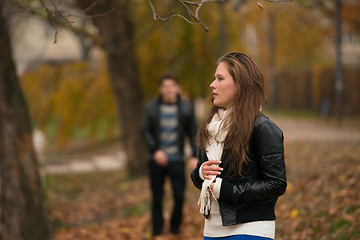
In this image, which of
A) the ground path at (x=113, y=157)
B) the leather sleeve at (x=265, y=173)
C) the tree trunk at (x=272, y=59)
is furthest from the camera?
the tree trunk at (x=272, y=59)

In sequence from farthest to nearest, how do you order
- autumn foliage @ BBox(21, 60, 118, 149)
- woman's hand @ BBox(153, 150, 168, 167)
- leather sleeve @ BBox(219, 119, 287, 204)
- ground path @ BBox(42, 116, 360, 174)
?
ground path @ BBox(42, 116, 360, 174), autumn foliage @ BBox(21, 60, 118, 149), woman's hand @ BBox(153, 150, 168, 167), leather sleeve @ BBox(219, 119, 287, 204)

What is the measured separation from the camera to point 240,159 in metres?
2.61

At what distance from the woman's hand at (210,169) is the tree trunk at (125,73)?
8.00m

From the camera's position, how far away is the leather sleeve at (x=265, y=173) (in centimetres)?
256

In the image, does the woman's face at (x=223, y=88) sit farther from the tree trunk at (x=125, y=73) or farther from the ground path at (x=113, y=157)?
the ground path at (x=113, y=157)

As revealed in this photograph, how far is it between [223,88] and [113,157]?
593 inches

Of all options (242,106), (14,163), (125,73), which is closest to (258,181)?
(242,106)

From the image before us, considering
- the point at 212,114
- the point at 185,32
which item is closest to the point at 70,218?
the point at 185,32

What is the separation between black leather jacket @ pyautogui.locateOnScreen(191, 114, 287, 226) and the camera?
256 centimetres

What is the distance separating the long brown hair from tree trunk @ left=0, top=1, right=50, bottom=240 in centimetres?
387

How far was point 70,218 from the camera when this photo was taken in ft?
29.2

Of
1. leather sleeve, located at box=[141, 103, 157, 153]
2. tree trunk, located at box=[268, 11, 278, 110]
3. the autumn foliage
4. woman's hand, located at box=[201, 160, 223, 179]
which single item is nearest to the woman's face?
woman's hand, located at box=[201, 160, 223, 179]

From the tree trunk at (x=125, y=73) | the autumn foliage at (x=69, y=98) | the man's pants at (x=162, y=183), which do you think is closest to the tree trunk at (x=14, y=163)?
the man's pants at (x=162, y=183)

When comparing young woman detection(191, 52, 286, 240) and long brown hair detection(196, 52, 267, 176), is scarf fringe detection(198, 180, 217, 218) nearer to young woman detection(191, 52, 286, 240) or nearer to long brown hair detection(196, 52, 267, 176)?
young woman detection(191, 52, 286, 240)
